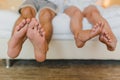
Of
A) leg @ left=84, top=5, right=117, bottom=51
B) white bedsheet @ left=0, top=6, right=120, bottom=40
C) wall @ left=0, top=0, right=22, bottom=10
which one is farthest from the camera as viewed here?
wall @ left=0, top=0, right=22, bottom=10

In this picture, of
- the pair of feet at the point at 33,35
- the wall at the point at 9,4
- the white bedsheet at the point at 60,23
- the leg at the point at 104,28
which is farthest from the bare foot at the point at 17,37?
the wall at the point at 9,4

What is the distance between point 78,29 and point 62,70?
46cm

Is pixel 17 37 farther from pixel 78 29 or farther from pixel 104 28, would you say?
pixel 104 28

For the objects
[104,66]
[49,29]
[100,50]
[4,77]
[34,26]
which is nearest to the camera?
[34,26]

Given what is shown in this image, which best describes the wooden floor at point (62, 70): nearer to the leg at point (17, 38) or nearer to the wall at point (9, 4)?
the leg at point (17, 38)

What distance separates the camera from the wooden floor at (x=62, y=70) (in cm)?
181

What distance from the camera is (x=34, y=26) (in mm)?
1407

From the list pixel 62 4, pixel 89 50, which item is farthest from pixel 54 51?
pixel 62 4

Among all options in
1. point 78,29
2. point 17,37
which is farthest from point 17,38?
point 78,29

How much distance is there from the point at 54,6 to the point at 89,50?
0.46 m

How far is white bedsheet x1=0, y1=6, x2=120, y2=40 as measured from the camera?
179 cm

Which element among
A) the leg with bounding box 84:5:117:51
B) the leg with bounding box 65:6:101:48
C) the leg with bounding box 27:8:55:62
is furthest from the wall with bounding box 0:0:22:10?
the leg with bounding box 27:8:55:62

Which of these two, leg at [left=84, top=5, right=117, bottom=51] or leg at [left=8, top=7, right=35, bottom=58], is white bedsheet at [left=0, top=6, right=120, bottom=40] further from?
leg at [left=8, top=7, right=35, bottom=58]

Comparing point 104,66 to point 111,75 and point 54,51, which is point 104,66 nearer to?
point 111,75
